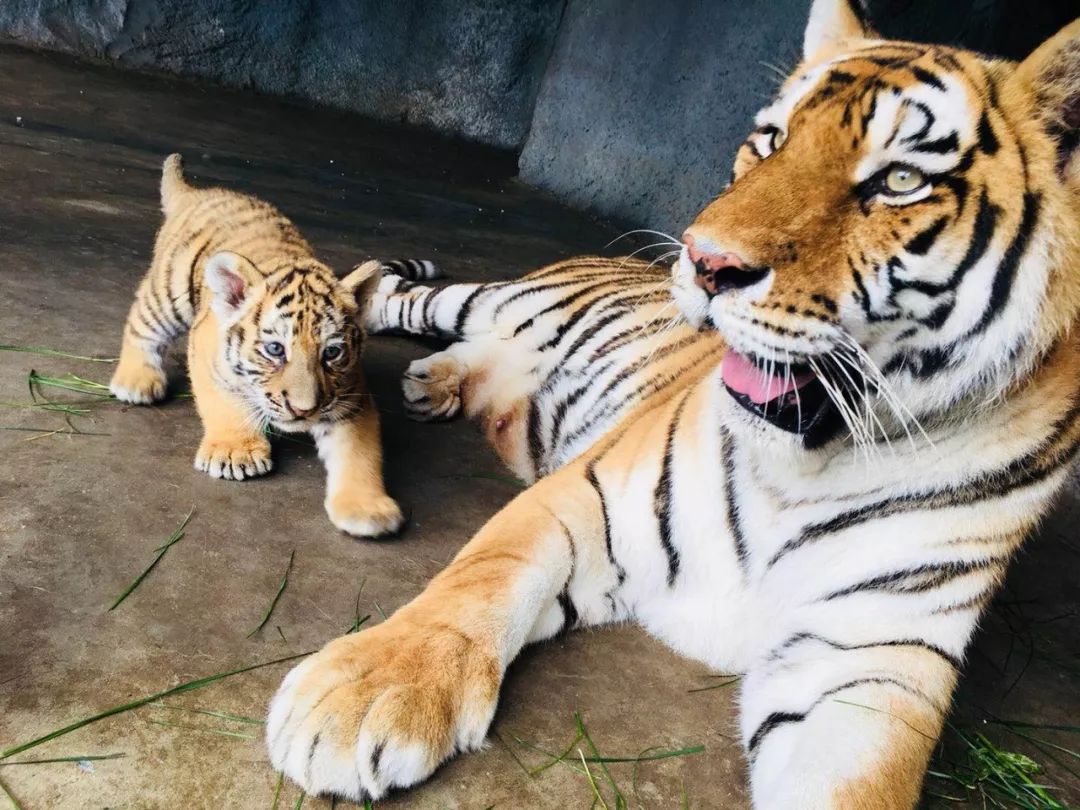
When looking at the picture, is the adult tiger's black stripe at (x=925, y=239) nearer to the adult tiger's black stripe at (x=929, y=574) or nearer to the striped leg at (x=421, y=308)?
the adult tiger's black stripe at (x=929, y=574)

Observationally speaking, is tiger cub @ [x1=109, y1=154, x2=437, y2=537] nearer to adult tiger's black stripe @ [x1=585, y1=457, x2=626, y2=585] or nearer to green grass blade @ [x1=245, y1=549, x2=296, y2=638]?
green grass blade @ [x1=245, y1=549, x2=296, y2=638]

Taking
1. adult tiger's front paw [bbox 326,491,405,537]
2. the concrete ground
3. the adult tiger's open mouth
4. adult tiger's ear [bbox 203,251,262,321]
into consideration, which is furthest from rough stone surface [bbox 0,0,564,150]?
the adult tiger's open mouth

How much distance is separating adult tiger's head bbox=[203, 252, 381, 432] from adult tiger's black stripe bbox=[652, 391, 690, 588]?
0.75 metres

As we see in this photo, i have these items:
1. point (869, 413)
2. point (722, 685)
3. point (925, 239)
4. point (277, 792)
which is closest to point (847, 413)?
point (869, 413)

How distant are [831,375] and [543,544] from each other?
0.57m

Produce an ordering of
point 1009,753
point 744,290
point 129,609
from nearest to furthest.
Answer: point 744,290 → point 129,609 → point 1009,753

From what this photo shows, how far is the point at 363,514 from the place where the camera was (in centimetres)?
192

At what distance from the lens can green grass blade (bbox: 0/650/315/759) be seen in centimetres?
122

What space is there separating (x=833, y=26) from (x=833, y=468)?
2.57 ft

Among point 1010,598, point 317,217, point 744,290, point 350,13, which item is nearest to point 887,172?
point 744,290

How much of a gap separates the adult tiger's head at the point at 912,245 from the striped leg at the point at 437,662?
514mm

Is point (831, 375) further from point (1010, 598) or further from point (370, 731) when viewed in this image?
point (1010, 598)

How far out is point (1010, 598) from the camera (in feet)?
8.06

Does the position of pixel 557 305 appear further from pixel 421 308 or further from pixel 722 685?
pixel 722 685
